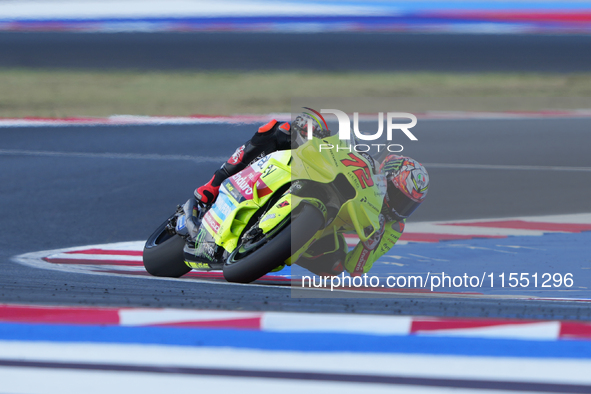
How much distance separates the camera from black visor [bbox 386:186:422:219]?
3.73 metres

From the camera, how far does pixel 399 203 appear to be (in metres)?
3.76

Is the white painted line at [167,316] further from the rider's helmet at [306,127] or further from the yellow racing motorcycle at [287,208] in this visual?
the rider's helmet at [306,127]

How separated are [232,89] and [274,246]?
9.22 metres

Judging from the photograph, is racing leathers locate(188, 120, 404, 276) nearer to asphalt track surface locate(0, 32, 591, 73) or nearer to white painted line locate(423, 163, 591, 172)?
white painted line locate(423, 163, 591, 172)

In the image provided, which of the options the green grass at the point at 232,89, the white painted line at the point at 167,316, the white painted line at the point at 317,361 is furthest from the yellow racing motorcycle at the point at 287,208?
the green grass at the point at 232,89

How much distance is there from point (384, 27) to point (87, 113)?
23.2ft

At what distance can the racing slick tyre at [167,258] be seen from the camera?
4.04 meters

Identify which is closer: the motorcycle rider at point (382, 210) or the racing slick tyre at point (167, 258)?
the motorcycle rider at point (382, 210)

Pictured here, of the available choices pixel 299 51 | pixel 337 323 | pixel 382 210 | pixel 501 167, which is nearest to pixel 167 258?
pixel 382 210

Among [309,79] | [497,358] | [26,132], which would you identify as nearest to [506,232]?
[497,358]

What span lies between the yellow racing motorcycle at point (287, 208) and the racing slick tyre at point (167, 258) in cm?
18

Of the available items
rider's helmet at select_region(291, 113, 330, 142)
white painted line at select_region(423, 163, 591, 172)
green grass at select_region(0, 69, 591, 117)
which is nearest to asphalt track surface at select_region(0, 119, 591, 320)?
white painted line at select_region(423, 163, 591, 172)

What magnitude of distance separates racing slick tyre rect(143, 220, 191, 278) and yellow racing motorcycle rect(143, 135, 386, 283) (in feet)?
0.60

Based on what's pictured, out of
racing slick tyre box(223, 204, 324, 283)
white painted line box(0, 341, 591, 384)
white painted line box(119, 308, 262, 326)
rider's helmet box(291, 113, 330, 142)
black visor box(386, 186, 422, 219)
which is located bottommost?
white painted line box(0, 341, 591, 384)
